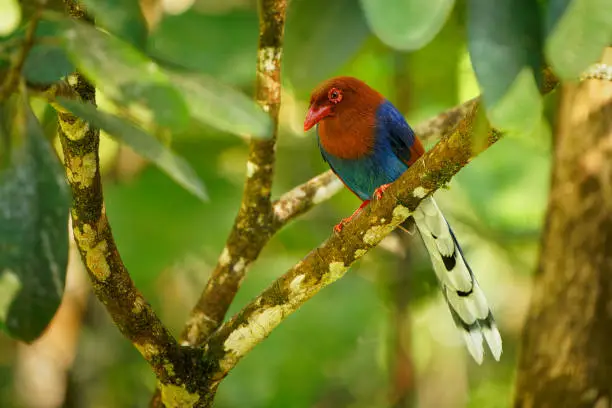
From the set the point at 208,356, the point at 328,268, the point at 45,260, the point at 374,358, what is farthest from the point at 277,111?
the point at 374,358

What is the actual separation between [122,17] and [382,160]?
6.45 feet

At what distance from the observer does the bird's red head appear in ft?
11.6

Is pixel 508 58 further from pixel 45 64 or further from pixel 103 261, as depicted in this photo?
pixel 103 261

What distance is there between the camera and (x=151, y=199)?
4.25 meters

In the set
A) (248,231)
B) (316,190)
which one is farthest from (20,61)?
(316,190)

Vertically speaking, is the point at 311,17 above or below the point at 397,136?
above

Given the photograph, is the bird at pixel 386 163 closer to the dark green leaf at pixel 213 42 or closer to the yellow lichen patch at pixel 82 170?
the dark green leaf at pixel 213 42

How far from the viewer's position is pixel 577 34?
142cm

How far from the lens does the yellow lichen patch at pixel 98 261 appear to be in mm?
2307

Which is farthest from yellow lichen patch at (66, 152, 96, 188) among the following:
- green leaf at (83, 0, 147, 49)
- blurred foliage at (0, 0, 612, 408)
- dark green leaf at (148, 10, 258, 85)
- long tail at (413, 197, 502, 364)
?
dark green leaf at (148, 10, 258, 85)

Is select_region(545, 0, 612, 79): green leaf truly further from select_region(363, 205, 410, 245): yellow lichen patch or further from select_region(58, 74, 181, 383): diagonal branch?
select_region(58, 74, 181, 383): diagonal branch

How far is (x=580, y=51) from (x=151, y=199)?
3.13 meters

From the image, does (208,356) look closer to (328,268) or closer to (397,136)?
(328,268)

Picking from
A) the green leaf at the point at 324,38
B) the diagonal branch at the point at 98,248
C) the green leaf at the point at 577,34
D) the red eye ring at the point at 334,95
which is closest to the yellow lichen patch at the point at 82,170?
the diagonal branch at the point at 98,248
